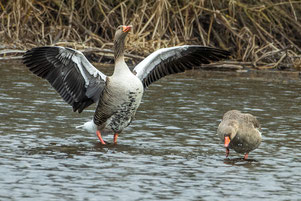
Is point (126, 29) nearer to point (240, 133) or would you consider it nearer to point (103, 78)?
point (103, 78)

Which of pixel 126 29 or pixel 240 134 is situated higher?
pixel 126 29

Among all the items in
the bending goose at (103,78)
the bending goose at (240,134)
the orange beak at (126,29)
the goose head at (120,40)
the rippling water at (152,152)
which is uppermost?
the orange beak at (126,29)

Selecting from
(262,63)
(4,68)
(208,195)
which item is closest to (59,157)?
(208,195)

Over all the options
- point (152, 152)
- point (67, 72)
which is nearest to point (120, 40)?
point (67, 72)

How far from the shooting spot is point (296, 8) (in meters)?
22.5

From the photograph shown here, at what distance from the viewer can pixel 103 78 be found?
9188 millimetres

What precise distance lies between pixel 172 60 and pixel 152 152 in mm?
2092

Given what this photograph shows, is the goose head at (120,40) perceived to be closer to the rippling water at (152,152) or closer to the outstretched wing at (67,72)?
the outstretched wing at (67,72)

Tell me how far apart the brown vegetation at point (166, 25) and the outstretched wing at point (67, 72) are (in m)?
9.88

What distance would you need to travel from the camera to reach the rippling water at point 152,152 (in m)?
6.40

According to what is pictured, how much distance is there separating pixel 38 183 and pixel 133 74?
3006 mm

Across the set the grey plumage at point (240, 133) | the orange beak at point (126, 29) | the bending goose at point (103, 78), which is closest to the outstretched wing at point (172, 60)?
the bending goose at point (103, 78)

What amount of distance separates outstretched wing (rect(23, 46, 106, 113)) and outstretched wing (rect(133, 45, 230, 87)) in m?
0.67

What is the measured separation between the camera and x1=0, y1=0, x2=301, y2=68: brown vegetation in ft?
65.9
